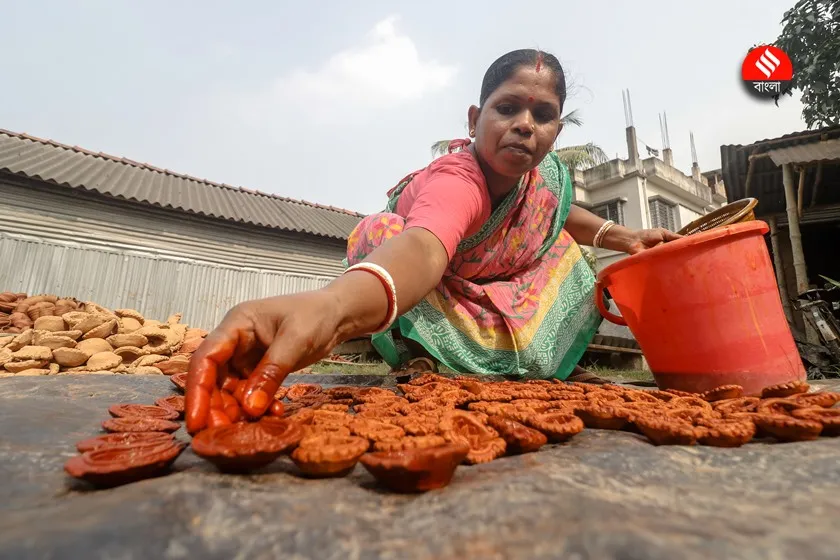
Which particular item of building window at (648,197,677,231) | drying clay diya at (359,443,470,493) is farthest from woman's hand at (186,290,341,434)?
building window at (648,197,677,231)

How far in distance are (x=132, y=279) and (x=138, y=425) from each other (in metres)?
8.66

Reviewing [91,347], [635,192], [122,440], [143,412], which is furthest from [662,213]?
[122,440]

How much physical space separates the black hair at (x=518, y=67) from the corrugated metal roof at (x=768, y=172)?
6361 millimetres

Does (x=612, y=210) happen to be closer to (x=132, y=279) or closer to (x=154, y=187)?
Answer: (x=154, y=187)

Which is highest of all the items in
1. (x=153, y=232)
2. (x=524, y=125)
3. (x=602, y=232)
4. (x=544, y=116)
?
(x=153, y=232)

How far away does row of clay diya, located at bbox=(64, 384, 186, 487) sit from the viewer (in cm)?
79

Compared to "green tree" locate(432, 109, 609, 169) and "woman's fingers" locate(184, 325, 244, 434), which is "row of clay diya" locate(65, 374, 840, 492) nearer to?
"woman's fingers" locate(184, 325, 244, 434)

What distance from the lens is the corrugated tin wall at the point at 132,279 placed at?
7.73m

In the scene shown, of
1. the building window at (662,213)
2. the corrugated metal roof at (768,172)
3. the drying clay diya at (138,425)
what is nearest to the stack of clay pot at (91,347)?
the drying clay diya at (138,425)

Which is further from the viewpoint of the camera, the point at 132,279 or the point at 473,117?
the point at 132,279

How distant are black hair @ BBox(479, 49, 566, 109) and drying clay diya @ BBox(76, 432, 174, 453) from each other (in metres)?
2.18

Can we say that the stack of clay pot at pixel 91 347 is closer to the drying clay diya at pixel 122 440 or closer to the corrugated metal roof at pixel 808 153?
the drying clay diya at pixel 122 440

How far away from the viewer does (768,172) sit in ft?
26.0

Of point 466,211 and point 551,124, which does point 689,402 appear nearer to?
point 466,211
